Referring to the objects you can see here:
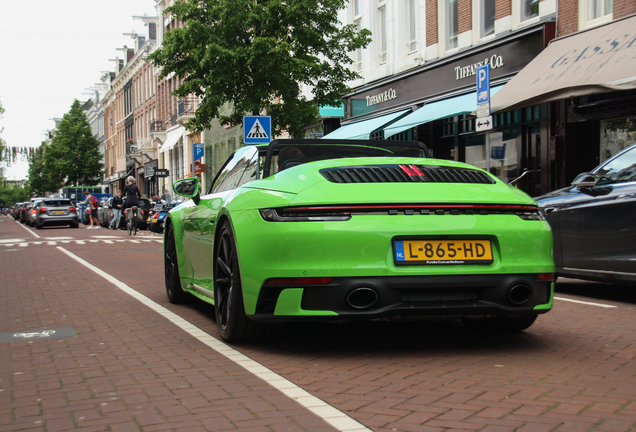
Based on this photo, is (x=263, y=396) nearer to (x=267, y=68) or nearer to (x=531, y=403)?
(x=531, y=403)

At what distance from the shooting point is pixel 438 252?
14.3 ft

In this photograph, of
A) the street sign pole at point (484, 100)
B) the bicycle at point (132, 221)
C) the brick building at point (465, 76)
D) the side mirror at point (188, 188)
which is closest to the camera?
the side mirror at point (188, 188)

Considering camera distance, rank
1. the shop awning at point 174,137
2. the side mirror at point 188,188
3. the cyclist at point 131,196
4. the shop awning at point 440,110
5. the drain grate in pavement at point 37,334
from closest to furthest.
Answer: the drain grate in pavement at point 37,334
the side mirror at point 188,188
the shop awning at point 440,110
the cyclist at point 131,196
the shop awning at point 174,137

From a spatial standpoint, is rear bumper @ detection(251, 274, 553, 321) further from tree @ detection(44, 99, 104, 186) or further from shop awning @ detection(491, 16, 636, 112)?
tree @ detection(44, 99, 104, 186)

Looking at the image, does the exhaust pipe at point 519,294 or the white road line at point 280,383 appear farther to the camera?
the exhaust pipe at point 519,294

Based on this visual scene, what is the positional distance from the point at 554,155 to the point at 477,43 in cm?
484

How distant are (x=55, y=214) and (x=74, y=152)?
51590 mm

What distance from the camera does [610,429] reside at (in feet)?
10.3

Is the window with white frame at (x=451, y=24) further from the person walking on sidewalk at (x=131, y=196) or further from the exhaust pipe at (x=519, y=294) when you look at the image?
the exhaust pipe at (x=519, y=294)

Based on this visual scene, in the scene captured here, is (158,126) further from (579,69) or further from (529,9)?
(579,69)

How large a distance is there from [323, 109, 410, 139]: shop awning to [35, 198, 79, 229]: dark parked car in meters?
16.0

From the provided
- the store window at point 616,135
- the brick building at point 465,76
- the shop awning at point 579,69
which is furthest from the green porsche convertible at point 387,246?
the store window at point 616,135

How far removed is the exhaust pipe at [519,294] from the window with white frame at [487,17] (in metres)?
16.1

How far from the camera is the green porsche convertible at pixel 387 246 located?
430 cm
